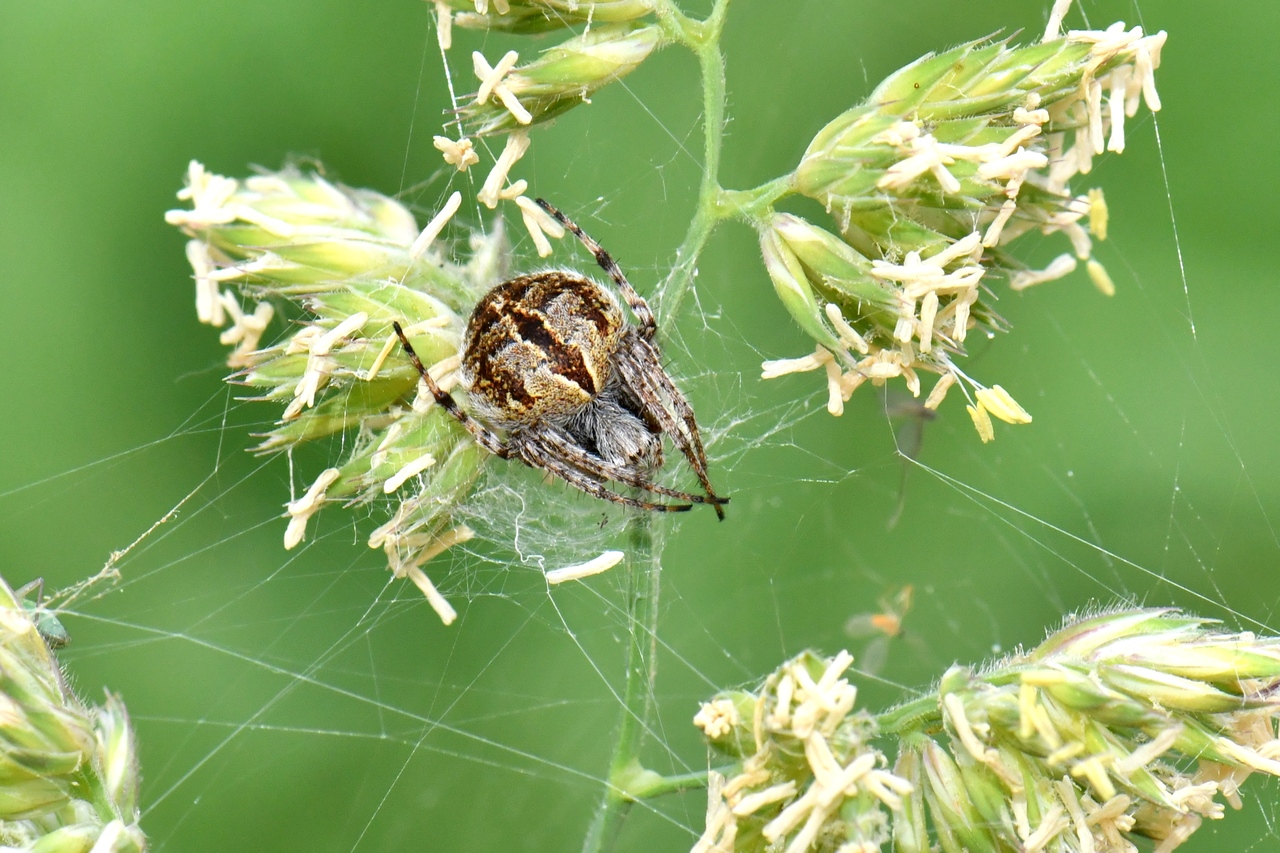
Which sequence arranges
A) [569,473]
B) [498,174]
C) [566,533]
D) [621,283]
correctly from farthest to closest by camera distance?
[566,533], [621,283], [569,473], [498,174]

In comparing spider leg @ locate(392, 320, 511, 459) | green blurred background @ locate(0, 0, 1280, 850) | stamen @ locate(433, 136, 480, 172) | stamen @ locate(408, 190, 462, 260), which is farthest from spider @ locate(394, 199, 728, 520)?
green blurred background @ locate(0, 0, 1280, 850)

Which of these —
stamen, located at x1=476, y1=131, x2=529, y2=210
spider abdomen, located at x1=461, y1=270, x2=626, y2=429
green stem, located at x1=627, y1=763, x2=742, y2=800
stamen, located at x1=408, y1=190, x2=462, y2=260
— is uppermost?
stamen, located at x1=476, y1=131, x2=529, y2=210

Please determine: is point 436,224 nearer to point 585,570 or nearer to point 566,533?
point 585,570

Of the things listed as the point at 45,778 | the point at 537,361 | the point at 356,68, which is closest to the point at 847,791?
the point at 537,361

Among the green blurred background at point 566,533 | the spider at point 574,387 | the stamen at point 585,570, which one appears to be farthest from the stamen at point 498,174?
the green blurred background at point 566,533

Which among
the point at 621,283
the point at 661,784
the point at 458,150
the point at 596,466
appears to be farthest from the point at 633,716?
the point at 458,150

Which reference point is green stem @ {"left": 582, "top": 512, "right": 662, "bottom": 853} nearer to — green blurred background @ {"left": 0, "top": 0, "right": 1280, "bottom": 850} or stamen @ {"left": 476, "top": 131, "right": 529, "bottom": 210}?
green blurred background @ {"left": 0, "top": 0, "right": 1280, "bottom": 850}
